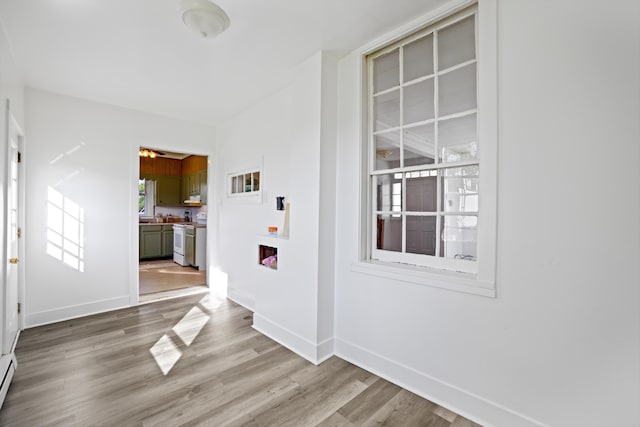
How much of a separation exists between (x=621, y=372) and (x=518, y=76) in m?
1.59

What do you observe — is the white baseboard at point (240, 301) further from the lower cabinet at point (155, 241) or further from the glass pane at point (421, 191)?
the lower cabinet at point (155, 241)

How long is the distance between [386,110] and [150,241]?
6.61m

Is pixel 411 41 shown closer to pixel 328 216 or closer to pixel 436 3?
pixel 436 3

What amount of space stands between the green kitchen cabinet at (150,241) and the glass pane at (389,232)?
248 inches

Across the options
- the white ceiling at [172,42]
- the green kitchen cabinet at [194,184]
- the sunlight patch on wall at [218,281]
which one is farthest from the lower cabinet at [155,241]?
the white ceiling at [172,42]

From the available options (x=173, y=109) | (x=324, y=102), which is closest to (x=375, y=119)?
(x=324, y=102)

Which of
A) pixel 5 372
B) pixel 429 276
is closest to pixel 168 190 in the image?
pixel 5 372

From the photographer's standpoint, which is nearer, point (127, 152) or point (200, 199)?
point (127, 152)

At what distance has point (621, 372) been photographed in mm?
1373

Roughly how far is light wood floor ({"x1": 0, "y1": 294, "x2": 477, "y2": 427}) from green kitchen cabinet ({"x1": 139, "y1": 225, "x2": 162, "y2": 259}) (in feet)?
13.0

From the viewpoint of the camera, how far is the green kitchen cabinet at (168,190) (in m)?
7.52

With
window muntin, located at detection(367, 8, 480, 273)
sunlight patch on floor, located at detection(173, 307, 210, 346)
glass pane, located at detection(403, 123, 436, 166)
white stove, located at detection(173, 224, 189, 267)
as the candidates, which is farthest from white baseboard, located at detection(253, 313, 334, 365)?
white stove, located at detection(173, 224, 189, 267)

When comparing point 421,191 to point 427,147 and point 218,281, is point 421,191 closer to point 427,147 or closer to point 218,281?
point 427,147

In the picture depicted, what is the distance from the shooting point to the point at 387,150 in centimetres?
237
